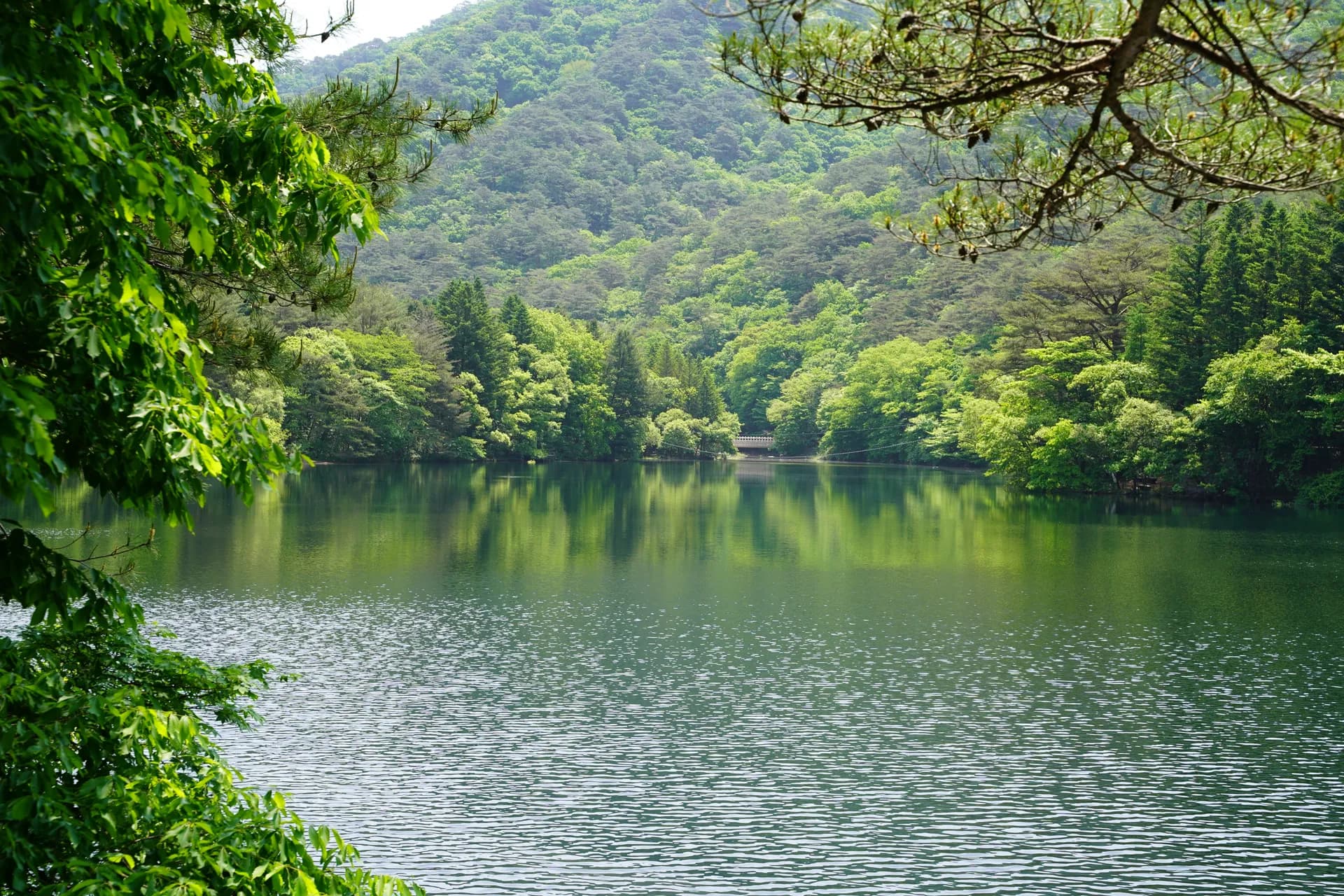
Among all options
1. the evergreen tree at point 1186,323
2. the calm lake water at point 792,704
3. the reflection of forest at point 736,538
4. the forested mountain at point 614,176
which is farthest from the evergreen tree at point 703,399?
the calm lake water at point 792,704

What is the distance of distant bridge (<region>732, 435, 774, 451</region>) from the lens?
92562mm

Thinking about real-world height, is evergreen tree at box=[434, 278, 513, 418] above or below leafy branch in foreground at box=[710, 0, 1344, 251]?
above

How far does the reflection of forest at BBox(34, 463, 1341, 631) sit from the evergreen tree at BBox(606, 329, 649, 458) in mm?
26621

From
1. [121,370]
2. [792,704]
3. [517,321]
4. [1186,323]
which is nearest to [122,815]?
[121,370]

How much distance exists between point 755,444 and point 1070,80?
87.9 m

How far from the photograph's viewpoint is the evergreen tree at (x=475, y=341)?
66.6 metres

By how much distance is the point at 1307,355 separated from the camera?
36.9m

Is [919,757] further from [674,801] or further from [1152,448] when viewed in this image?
[1152,448]

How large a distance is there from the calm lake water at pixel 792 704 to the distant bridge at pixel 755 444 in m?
59.9

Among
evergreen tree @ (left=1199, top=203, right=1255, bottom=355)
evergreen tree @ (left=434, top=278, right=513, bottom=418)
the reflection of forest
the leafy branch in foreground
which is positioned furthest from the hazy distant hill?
the leafy branch in foreground

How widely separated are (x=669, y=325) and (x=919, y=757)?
322 ft

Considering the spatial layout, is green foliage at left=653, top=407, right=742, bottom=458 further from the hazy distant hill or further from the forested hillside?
the hazy distant hill

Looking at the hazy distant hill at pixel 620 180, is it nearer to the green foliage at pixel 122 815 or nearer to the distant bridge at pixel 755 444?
the distant bridge at pixel 755 444

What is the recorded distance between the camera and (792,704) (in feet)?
52.4
